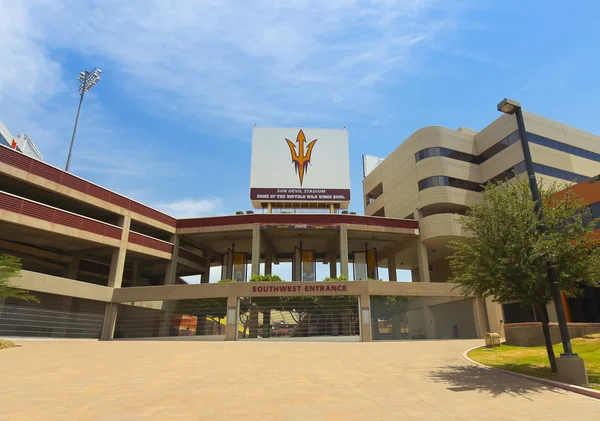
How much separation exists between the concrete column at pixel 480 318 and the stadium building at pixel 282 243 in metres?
Answer: 0.09

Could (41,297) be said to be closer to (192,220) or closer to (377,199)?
(192,220)

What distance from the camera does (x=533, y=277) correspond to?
469 inches

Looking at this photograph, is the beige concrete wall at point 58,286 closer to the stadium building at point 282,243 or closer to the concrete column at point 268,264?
the stadium building at point 282,243

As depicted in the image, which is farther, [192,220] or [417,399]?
[192,220]

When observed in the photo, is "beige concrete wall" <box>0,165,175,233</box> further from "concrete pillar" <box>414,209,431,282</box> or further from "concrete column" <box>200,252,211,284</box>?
"concrete pillar" <box>414,209,431,282</box>

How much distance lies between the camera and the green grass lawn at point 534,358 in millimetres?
11822

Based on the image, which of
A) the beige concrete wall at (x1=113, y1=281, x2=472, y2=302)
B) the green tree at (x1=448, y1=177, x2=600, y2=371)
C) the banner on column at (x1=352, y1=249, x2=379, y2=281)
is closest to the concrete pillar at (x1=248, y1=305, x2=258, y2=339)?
the beige concrete wall at (x1=113, y1=281, x2=472, y2=302)

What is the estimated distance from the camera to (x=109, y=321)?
117ft

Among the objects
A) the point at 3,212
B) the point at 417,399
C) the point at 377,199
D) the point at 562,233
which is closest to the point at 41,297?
the point at 3,212

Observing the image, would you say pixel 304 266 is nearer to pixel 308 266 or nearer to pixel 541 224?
pixel 308 266

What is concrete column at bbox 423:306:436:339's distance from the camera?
3294cm

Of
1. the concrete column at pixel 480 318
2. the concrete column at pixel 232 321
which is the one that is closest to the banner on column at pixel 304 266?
the concrete column at pixel 232 321

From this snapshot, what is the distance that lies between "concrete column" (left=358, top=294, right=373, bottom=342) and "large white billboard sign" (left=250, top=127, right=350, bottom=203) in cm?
1466

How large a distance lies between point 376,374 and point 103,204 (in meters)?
34.3
